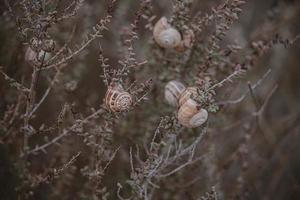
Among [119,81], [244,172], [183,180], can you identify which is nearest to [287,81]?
[244,172]

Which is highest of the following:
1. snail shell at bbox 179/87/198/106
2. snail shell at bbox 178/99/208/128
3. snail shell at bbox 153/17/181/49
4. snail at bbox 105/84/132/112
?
snail shell at bbox 153/17/181/49

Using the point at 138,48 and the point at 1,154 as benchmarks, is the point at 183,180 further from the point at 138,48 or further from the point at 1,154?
the point at 138,48

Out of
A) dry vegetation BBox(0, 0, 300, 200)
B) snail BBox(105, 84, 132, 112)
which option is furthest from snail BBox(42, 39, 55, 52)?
snail BBox(105, 84, 132, 112)

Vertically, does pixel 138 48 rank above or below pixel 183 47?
above

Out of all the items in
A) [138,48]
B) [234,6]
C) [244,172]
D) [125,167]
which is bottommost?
[244,172]

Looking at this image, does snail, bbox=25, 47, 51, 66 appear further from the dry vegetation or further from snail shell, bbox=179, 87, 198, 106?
snail shell, bbox=179, 87, 198, 106

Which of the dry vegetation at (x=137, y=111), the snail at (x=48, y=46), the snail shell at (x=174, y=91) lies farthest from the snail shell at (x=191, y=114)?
the snail at (x=48, y=46)

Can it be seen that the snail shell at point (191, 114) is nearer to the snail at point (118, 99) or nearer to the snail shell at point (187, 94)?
the snail shell at point (187, 94)

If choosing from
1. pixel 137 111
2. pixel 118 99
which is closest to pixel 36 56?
pixel 118 99
